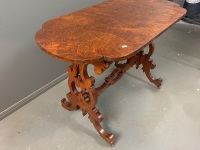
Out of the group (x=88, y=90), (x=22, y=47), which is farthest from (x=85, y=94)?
(x=22, y=47)

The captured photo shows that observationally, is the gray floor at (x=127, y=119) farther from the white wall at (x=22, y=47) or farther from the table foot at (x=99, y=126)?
the white wall at (x=22, y=47)

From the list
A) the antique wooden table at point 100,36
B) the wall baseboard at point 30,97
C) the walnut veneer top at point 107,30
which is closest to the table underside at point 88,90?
the antique wooden table at point 100,36

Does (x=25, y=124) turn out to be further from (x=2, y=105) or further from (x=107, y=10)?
(x=107, y=10)

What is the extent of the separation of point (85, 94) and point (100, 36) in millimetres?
397

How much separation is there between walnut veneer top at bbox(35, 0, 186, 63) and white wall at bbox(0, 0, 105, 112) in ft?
0.96

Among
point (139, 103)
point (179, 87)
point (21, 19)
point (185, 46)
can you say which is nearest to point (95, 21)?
point (21, 19)

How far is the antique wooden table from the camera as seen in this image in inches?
37.3

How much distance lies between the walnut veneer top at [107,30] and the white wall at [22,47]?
0.96ft

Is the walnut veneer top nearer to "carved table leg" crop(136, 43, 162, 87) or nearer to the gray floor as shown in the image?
"carved table leg" crop(136, 43, 162, 87)

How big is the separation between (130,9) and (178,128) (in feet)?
2.93

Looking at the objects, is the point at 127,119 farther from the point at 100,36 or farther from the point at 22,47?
the point at 22,47

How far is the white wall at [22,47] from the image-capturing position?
1.33m

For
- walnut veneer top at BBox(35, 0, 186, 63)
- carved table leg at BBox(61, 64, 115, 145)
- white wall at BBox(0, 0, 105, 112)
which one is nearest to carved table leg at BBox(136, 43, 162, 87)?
walnut veneer top at BBox(35, 0, 186, 63)

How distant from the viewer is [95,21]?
122 centimetres
